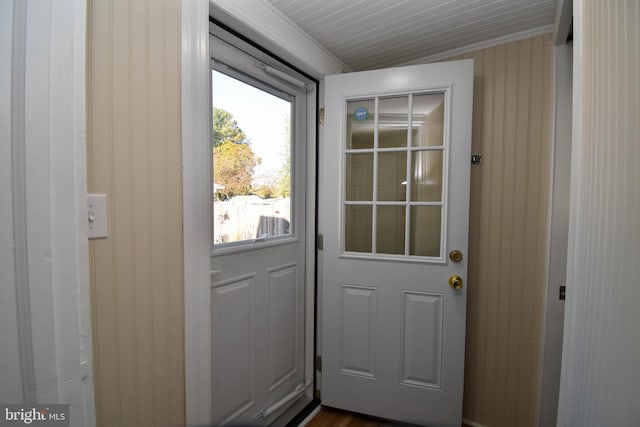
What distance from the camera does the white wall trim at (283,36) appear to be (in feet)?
3.96

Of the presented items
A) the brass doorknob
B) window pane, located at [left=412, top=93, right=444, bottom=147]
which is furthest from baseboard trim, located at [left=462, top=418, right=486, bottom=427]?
window pane, located at [left=412, top=93, right=444, bottom=147]

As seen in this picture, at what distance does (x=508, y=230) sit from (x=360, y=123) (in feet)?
3.36

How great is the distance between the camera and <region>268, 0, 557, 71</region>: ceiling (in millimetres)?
1326

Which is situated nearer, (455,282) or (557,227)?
(557,227)


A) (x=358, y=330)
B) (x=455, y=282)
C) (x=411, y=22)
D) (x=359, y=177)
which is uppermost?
(x=411, y=22)

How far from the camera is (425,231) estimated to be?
1.67m

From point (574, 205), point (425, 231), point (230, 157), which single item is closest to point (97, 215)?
point (230, 157)

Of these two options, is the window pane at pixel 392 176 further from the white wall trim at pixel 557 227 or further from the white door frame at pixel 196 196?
the white door frame at pixel 196 196

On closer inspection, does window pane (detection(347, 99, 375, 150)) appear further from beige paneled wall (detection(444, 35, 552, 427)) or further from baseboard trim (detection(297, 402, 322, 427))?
baseboard trim (detection(297, 402, 322, 427))

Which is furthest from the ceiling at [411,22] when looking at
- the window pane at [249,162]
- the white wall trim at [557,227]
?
the window pane at [249,162]

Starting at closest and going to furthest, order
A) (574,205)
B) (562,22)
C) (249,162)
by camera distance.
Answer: (574,205) < (562,22) < (249,162)

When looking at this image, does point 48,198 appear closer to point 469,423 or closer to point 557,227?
point 557,227

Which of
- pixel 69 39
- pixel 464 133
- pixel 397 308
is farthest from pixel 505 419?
pixel 69 39

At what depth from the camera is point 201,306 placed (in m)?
1.04
